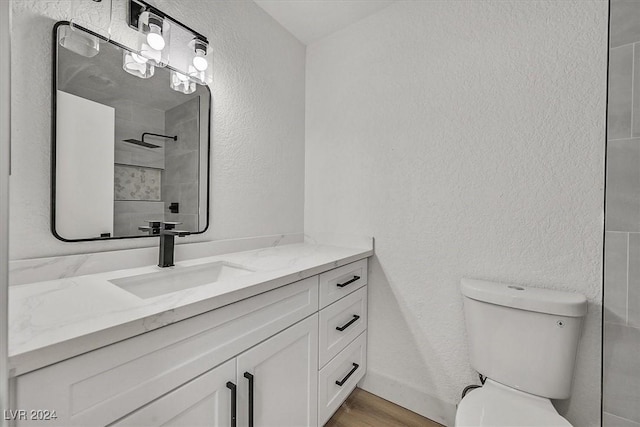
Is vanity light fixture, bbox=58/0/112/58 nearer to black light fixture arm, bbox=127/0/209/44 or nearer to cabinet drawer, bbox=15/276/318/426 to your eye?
black light fixture arm, bbox=127/0/209/44

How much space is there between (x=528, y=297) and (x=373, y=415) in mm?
1025

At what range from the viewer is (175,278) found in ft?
3.73

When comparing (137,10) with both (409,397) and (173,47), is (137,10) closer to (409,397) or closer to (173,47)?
(173,47)

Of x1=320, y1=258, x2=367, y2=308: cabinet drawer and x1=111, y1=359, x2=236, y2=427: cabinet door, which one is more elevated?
x1=320, y1=258, x2=367, y2=308: cabinet drawer

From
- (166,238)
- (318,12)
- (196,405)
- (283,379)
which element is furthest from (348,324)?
(318,12)

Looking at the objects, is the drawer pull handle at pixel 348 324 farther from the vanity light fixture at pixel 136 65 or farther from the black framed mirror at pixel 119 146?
the vanity light fixture at pixel 136 65

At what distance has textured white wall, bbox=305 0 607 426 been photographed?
115cm

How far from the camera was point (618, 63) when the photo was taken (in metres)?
1.06

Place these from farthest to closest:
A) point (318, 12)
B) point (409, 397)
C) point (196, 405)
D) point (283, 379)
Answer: point (318, 12), point (409, 397), point (283, 379), point (196, 405)

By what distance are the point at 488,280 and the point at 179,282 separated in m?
1.40

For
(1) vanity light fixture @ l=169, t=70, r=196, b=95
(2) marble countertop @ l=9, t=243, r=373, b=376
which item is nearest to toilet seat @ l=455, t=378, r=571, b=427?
(2) marble countertop @ l=9, t=243, r=373, b=376

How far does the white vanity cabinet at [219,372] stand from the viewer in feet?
1.86

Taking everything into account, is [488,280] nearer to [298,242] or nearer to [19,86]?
[298,242]

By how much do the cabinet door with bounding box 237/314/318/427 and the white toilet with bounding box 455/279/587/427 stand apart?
591mm
